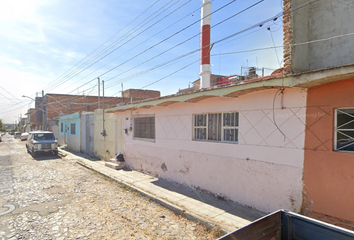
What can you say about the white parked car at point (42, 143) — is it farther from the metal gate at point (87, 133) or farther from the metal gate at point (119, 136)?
the metal gate at point (119, 136)

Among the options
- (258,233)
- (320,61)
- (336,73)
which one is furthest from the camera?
(320,61)

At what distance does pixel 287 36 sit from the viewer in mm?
4965

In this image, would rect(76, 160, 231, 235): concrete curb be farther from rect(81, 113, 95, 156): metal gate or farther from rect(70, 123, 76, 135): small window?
rect(70, 123, 76, 135): small window

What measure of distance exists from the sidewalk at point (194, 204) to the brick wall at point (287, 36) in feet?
11.8

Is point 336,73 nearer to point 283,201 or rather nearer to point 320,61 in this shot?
point 320,61

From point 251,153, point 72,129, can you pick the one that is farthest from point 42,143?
point 251,153

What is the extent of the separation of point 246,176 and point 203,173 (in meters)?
1.62

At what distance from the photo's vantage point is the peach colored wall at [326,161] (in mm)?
3986

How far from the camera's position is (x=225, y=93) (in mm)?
5414

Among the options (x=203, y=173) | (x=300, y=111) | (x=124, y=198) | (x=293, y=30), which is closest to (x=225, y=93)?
(x=300, y=111)

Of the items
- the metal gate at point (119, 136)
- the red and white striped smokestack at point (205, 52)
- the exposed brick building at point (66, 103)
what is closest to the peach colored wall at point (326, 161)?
the red and white striped smokestack at point (205, 52)

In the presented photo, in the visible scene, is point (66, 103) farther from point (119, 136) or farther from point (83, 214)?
point (83, 214)

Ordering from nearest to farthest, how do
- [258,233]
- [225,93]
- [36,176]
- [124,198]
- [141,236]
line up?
1. [258,233]
2. [141,236]
3. [225,93]
4. [124,198]
5. [36,176]

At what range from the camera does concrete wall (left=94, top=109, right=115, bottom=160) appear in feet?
42.4
